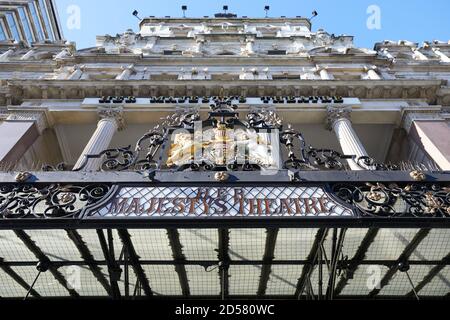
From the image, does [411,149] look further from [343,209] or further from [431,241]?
[343,209]

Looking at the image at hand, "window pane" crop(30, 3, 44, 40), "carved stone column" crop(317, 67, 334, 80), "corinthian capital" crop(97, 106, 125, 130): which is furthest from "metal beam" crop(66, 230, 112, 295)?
"window pane" crop(30, 3, 44, 40)

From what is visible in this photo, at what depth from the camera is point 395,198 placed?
235 inches

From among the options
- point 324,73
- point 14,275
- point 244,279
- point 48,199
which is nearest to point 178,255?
point 244,279

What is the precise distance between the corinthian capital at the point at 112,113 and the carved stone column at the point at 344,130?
1043 cm

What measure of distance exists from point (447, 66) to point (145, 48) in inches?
879

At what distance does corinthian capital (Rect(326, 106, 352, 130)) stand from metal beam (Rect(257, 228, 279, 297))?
11172mm

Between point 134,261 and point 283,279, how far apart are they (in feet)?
11.2

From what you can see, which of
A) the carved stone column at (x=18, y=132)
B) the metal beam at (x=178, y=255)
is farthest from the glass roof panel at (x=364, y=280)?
the carved stone column at (x=18, y=132)

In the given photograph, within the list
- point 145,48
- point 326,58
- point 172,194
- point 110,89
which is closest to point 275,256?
point 172,194

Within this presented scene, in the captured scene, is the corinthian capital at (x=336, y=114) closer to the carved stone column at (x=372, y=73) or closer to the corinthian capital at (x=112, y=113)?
the carved stone column at (x=372, y=73)

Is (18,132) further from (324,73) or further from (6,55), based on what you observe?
(324,73)

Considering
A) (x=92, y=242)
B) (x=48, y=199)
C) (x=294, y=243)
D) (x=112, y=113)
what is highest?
(x=48, y=199)

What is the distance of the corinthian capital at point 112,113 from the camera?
689 inches

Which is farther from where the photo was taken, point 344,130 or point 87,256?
point 344,130
